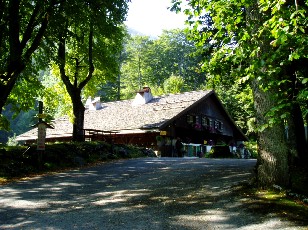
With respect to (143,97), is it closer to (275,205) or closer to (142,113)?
(142,113)

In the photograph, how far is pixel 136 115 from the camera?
110ft

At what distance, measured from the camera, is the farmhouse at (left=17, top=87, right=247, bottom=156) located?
98.7ft

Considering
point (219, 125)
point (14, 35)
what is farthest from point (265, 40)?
point (219, 125)

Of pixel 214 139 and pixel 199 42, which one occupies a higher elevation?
pixel 199 42

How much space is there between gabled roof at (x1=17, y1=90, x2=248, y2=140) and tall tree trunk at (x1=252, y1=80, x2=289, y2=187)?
1988cm

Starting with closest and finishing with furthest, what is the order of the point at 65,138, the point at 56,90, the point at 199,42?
the point at 199,42 → the point at 56,90 → the point at 65,138

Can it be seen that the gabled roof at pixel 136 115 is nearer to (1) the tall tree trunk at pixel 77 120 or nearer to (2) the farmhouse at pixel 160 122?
(2) the farmhouse at pixel 160 122

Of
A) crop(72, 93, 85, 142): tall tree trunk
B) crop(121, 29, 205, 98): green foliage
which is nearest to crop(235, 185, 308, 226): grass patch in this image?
crop(72, 93, 85, 142): tall tree trunk

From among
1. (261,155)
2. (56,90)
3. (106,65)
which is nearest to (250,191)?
(261,155)

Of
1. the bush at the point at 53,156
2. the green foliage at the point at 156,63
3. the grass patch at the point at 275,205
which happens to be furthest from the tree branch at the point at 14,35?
the green foliage at the point at 156,63

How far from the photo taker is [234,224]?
671cm

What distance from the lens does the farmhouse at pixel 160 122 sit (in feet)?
98.7

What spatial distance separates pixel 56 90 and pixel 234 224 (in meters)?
21.2

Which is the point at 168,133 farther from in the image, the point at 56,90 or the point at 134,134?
the point at 56,90
